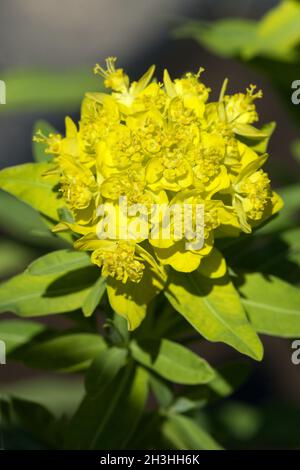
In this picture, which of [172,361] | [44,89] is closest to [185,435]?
[172,361]

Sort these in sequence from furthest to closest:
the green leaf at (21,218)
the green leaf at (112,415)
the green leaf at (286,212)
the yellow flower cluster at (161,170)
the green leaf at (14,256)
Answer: the green leaf at (14,256) < the green leaf at (21,218) < the green leaf at (286,212) < the green leaf at (112,415) < the yellow flower cluster at (161,170)

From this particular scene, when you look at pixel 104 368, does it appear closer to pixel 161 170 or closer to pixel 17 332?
pixel 17 332

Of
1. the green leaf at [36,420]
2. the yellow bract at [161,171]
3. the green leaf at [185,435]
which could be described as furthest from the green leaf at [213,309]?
the green leaf at [36,420]

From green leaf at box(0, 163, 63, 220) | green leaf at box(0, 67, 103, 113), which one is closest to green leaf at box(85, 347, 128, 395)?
green leaf at box(0, 163, 63, 220)

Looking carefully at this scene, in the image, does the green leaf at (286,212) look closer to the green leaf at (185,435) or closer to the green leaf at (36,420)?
the green leaf at (185,435)

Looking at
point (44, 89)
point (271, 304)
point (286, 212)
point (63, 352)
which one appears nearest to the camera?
point (271, 304)

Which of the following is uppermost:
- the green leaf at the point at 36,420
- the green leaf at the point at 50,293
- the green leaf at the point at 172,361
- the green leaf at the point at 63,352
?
the green leaf at the point at 50,293

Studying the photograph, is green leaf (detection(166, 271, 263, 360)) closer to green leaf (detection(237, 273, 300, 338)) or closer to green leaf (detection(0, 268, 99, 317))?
green leaf (detection(237, 273, 300, 338))

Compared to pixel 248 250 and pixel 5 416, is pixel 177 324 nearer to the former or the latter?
pixel 248 250
